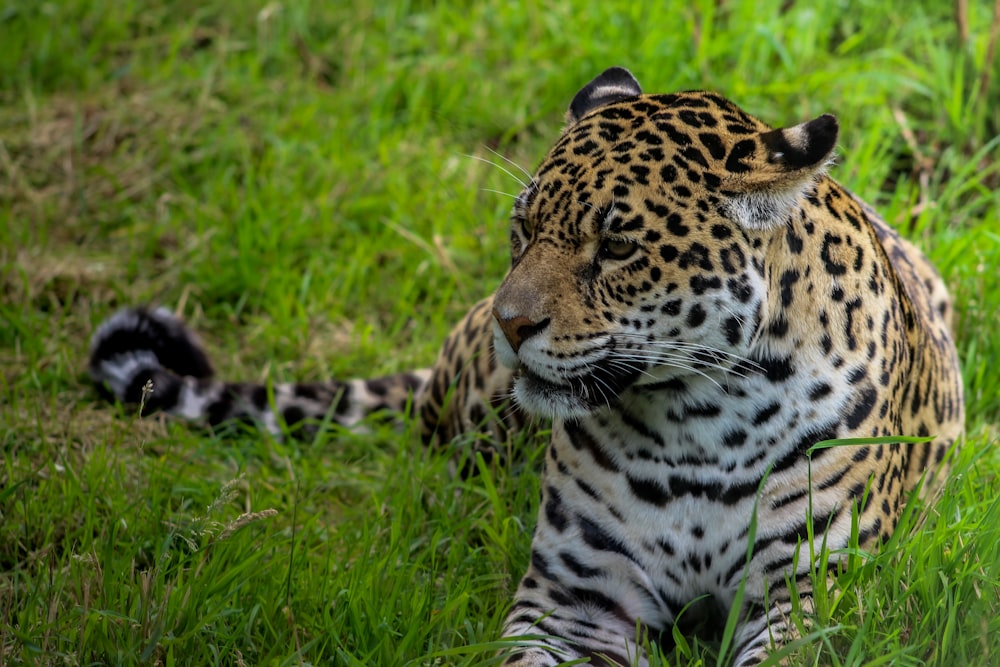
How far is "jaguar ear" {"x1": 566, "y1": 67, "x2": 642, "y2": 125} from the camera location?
425 cm

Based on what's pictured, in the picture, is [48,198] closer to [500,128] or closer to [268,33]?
[268,33]

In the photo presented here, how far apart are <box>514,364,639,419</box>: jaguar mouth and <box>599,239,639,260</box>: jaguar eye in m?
A: 0.35

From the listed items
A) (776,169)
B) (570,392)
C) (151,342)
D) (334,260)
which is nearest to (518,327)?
(570,392)

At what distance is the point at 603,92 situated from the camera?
14.1ft

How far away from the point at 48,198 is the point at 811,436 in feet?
15.6

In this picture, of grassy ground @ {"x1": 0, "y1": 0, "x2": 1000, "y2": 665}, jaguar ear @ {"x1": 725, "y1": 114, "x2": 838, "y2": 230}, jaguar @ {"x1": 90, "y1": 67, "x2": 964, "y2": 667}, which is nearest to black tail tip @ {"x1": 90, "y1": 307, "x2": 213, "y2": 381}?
grassy ground @ {"x1": 0, "y1": 0, "x2": 1000, "y2": 665}

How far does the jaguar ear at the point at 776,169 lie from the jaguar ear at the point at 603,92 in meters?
0.73

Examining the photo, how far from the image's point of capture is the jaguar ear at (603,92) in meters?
4.25

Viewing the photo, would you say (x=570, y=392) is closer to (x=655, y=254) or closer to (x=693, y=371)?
(x=693, y=371)

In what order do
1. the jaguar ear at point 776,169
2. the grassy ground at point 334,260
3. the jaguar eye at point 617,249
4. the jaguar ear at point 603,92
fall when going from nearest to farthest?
the jaguar ear at point 776,169, the jaguar eye at point 617,249, the grassy ground at point 334,260, the jaguar ear at point 603,92

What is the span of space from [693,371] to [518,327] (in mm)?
536

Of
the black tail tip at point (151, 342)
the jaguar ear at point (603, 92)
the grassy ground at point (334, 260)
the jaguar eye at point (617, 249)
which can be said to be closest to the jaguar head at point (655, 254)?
the jaguar eye at point (617, 249)

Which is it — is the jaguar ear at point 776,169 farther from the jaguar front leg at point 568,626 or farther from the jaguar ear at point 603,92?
the jaguar front leg at point 568,626

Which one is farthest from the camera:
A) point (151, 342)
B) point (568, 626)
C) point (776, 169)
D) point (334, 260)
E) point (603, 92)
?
point (334, 260)
